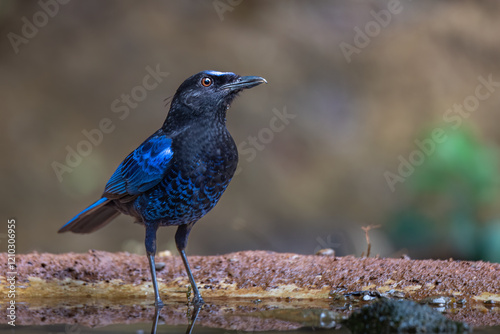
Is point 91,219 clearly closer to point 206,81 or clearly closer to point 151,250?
point 151,250

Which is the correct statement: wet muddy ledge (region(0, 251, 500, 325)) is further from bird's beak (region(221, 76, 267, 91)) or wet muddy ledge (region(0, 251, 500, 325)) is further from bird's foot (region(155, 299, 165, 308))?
bird's beak (region(221, 76, 267, 91))

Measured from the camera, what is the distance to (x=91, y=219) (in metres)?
4.93

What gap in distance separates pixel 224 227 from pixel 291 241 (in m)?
1.06

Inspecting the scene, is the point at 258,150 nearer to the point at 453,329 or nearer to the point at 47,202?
the point at 47,202

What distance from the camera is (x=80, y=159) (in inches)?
366

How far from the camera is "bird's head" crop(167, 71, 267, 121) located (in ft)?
14.4

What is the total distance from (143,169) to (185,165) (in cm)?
39
